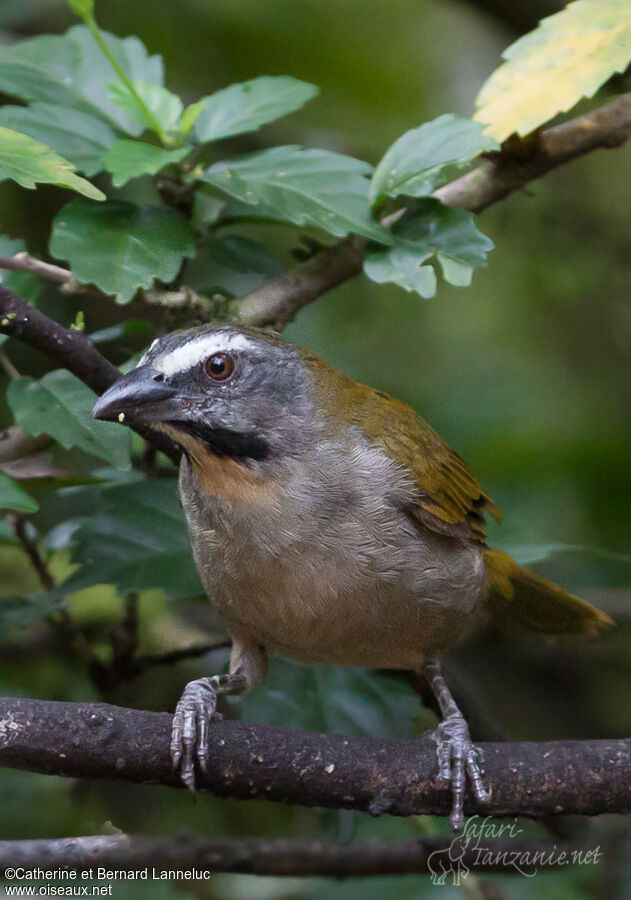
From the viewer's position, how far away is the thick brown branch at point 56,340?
2.90 metres

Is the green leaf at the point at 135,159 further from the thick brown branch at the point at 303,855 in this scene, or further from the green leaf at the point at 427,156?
the thick brown branch at the point at 303,855

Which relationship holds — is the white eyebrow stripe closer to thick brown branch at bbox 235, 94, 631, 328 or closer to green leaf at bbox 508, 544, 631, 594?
thick brown branch at bbox 235, 94, 631, 328

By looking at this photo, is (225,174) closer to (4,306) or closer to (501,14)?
(4,306)

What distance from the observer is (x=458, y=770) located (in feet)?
9.96

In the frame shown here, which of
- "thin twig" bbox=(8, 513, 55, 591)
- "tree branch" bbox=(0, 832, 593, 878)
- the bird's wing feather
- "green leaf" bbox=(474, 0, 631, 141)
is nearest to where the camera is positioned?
"green leaf" bbox=(474, 0, 631, 141)

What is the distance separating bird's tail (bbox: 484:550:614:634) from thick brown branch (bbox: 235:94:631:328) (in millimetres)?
1147

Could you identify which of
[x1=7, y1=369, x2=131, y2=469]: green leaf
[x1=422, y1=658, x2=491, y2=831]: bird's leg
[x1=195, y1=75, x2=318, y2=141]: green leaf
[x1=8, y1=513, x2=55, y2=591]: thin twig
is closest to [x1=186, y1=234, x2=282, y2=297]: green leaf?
[x1=195, y1=75, x2=318, y2=141]: green leaf

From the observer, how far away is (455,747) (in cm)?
318

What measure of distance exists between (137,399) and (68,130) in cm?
107

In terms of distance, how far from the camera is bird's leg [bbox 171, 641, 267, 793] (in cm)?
282

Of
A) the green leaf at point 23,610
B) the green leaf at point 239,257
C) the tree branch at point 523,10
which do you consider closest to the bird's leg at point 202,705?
the green leaf at point 23,610

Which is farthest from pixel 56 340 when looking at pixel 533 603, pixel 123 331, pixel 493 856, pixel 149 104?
pixel 493 856

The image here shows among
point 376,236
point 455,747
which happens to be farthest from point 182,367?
point 455,747

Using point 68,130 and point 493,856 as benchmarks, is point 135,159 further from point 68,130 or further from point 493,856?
point 493,856
